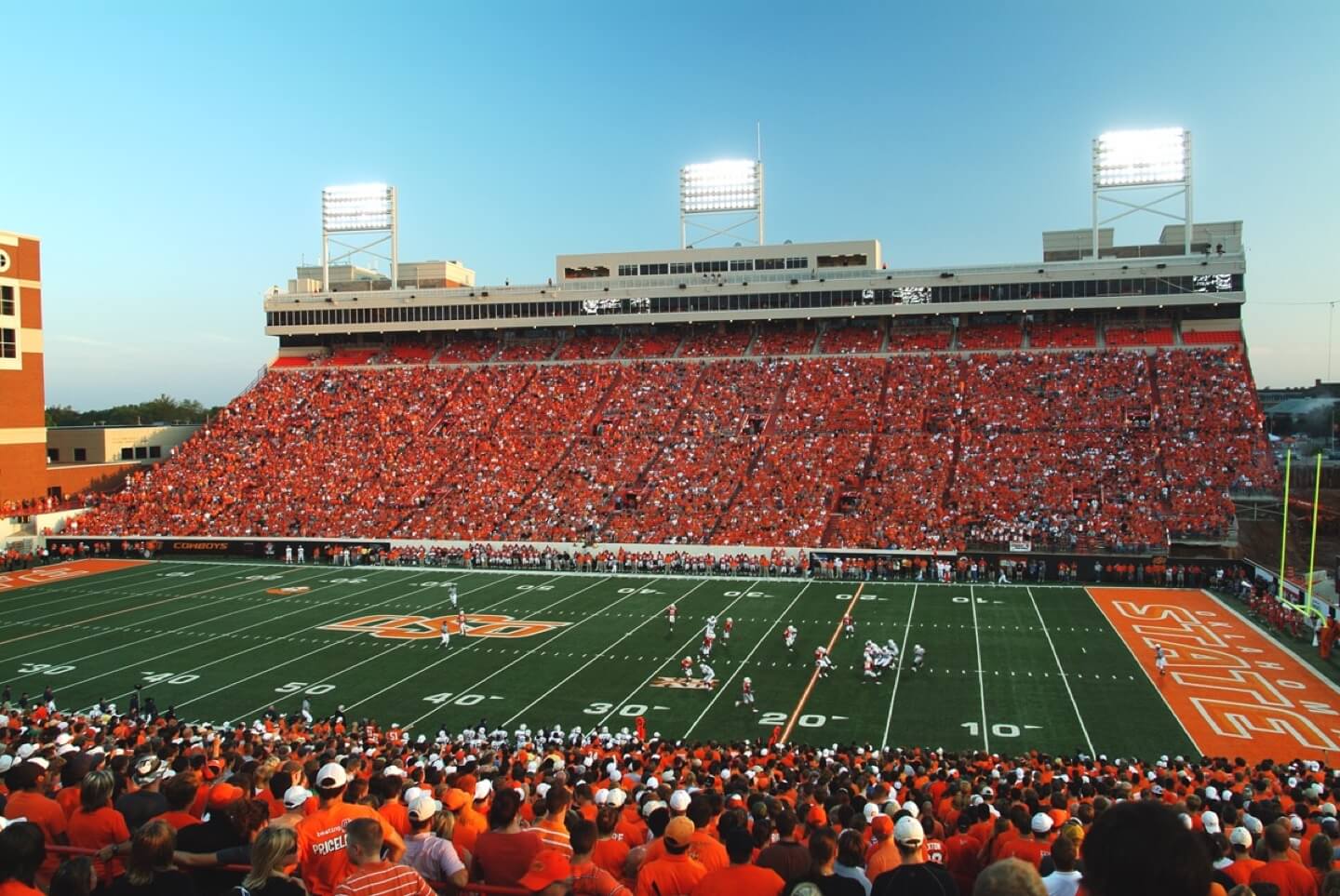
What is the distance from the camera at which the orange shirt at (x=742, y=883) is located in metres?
4.64

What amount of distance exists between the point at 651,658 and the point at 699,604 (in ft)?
21.8

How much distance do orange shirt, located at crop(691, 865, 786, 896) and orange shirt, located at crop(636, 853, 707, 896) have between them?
0.29 metres

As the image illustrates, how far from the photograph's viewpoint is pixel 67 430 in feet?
164

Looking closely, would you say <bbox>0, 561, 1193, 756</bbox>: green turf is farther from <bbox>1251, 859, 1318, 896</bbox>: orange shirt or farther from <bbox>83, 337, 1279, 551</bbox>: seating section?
<bbox>1251, 859, 1318, 896</bbox>: orange shirt

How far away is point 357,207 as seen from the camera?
187 feet

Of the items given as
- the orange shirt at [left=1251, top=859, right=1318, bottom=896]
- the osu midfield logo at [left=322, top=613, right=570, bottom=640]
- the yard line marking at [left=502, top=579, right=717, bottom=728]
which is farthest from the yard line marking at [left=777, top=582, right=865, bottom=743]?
the orange shirt at [left=1251, top=859, right=1318, bottom=896]

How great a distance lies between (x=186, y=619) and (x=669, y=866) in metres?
26.9

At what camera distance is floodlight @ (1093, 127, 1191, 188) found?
46.8 meters

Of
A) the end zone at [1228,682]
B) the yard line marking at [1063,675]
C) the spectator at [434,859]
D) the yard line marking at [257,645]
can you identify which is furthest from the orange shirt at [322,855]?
the yard line marking at [257,645]

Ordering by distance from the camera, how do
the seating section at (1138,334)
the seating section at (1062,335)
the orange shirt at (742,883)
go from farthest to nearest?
the seating section at (1062,335), the seating section at (1138,334), the orange shirt at (742,883)

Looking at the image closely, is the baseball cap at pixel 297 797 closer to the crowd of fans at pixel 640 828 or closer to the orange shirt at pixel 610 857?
the crowd of fans at pixel 640 828

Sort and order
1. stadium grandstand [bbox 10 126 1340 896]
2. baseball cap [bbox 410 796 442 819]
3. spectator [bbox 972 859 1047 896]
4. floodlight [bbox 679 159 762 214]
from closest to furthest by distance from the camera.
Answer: spectator [bbox 972 859 1047 896]
stadium grandstand [bbox 10 126 1340 896]
baseball cap [bbox 410 796 442 819]
floodlight [bbox 679 159 762 214]

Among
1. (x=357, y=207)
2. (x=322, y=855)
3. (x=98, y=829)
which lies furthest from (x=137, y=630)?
(x=357, y=207)

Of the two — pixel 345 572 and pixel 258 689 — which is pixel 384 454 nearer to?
pixel 345 572
